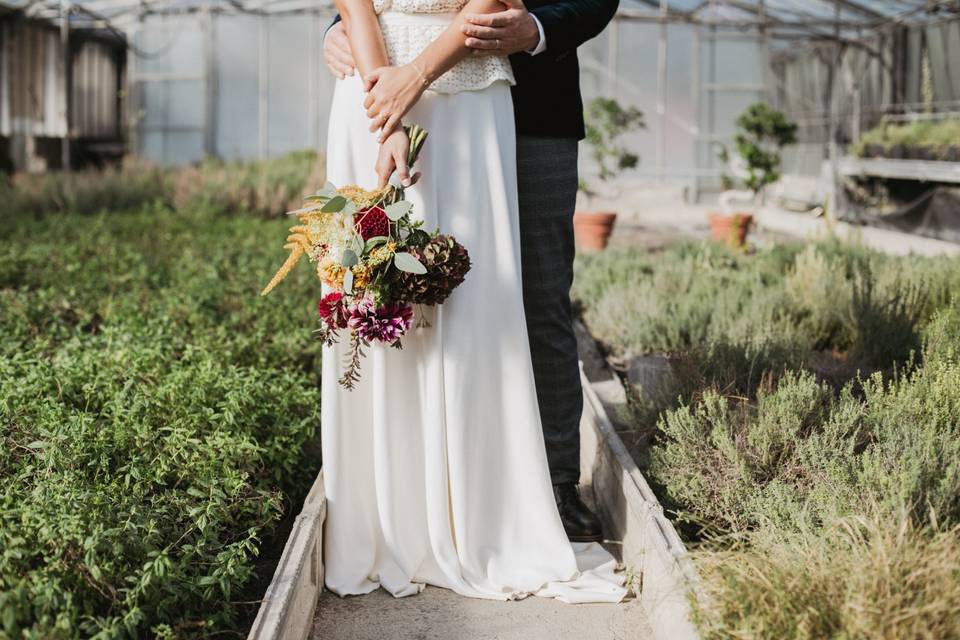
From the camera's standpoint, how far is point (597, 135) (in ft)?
35.0

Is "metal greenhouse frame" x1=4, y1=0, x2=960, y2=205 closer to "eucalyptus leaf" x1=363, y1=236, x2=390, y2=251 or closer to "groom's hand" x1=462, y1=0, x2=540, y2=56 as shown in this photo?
"groom's hand" x1=462, y1=0, x2=540, y2=56

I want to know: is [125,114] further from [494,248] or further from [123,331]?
[494,248]

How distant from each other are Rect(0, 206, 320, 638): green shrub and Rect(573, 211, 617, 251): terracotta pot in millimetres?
4032

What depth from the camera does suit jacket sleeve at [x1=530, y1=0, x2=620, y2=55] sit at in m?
2.38

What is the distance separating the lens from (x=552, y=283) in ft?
8.51

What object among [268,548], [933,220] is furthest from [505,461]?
[933,220]

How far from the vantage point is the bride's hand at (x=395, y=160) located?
2.26 meters

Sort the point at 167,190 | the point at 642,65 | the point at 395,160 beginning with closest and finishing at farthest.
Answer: the point at 395,160
the point at 167,190
the point at 642,65

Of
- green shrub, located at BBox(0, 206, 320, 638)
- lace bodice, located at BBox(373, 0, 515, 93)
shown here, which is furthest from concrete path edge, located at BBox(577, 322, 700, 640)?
lace bodice, located at BBox(373, 0, 515, 93)

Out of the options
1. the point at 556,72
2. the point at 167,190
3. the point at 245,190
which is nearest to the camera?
the point at 556,72

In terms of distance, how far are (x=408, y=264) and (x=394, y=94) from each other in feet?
1.40

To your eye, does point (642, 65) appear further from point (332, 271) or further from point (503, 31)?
point (332, 271)

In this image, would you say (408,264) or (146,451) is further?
(146,451)

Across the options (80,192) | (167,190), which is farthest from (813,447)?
(167,190)
